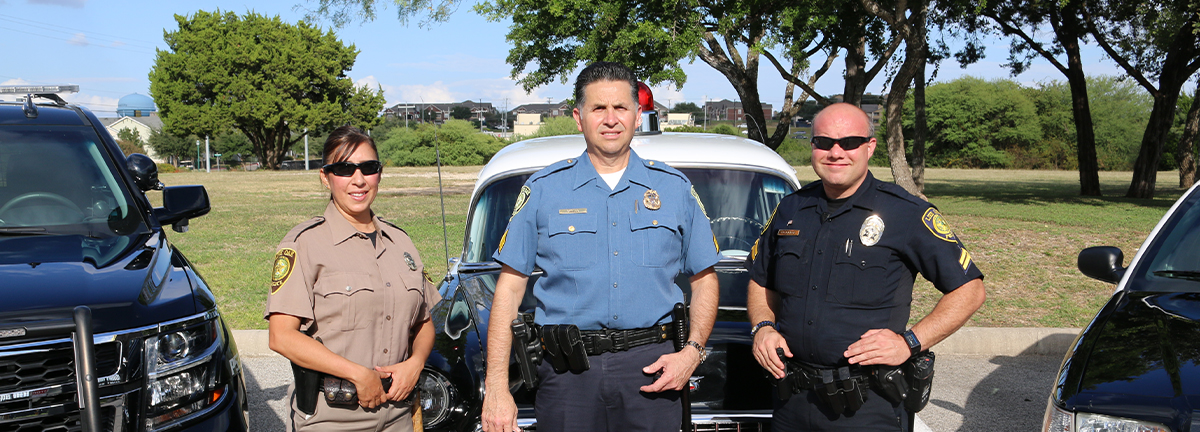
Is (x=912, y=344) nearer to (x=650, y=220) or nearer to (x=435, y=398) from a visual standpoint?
(x=650, y=220)

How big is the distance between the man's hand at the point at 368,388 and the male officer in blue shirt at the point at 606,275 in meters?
0.37

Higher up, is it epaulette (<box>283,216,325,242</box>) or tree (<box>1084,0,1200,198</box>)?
tree (<box>1084,0,1200,198</box>)

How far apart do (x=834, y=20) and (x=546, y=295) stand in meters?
16.1

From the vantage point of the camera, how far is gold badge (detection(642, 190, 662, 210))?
280 centimetres

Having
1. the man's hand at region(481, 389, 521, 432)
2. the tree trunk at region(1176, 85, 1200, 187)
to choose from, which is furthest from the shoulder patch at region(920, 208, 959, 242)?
the tree trunk at region(1176, 85, 1200, 187)

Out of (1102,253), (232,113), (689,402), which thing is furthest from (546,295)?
(232,113)

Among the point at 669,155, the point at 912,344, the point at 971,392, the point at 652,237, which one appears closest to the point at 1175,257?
the point at 912,344

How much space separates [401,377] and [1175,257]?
331cm

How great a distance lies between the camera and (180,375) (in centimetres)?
304

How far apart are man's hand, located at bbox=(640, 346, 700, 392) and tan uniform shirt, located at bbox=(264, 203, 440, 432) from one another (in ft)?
2.87

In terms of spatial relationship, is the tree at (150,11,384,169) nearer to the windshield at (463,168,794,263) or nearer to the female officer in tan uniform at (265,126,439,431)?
the windshield at (463,168,794,263)

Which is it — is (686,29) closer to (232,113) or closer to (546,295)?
(546,295)

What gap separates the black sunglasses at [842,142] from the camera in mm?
2908

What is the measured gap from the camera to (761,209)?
4.49 m
